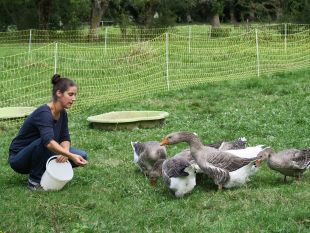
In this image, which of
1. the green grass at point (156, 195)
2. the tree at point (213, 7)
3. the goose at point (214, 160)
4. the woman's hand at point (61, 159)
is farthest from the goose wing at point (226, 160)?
the tree at point (213, 7)

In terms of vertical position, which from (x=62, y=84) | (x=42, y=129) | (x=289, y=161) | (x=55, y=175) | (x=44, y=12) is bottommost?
(x=55, y=175)

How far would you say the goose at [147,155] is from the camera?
5.73 meters

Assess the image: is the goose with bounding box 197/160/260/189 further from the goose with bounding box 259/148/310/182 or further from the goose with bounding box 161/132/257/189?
the goose with bounding box 259/148/310/182

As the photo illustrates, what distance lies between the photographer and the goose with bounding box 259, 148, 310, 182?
17.0 ft

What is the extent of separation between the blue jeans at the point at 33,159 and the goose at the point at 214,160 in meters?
1.17

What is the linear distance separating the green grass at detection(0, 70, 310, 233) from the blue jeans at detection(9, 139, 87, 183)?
0.62 ft

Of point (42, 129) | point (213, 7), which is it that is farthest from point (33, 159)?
point (213, 7)

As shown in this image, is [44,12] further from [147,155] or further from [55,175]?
[55,175]

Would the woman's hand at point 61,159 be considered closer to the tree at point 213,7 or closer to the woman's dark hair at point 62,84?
the woman's dark hair at point 62,84

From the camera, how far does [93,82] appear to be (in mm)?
13062

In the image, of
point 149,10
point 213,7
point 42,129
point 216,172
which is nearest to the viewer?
point 216,172

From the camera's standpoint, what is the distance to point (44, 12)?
32.1 m

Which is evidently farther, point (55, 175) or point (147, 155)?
point (147, 155)

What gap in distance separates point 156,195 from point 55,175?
966 millimetres
